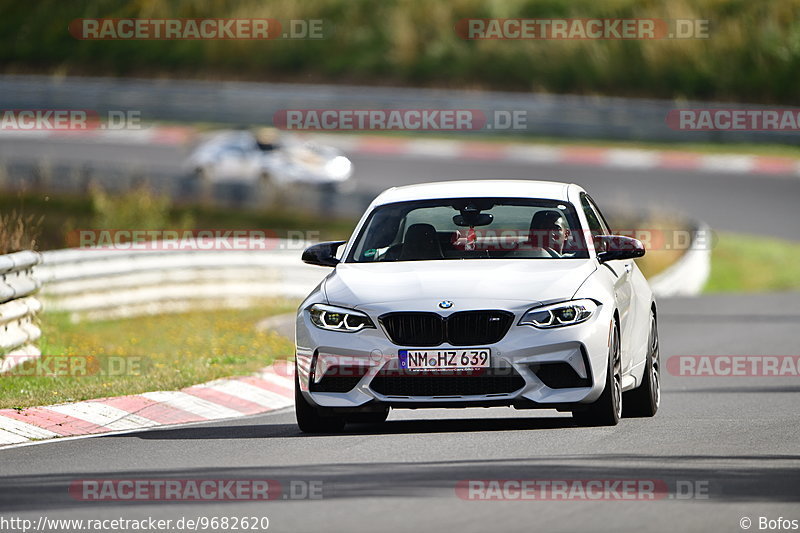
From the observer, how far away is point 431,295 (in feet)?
33.8

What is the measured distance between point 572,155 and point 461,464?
3048cm

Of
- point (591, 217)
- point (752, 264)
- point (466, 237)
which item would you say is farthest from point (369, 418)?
point (752, 264)

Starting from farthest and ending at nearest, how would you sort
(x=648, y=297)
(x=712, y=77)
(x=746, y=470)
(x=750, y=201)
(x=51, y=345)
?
(x=712, y=77), (x=750, y=201), (x=51, y=345), (x=648, y=297), (x=746, y=470)

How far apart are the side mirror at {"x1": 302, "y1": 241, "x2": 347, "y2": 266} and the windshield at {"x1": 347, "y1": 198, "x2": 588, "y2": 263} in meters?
0.12

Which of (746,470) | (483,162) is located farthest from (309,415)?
(483,162)

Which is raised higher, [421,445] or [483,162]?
[483,162]

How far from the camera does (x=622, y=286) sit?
1123 cm

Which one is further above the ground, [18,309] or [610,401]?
[18,309]

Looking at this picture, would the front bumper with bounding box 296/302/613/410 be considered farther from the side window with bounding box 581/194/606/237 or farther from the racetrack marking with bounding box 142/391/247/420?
the racetrack marking with bounding box 142/391/247/420

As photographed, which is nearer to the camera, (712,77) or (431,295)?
(431,295)

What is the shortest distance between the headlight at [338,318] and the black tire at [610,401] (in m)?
1.51

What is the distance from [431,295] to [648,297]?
8.23 feet

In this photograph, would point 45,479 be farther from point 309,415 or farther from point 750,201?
point 750,201

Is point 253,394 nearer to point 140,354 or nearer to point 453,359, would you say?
point 140,354
